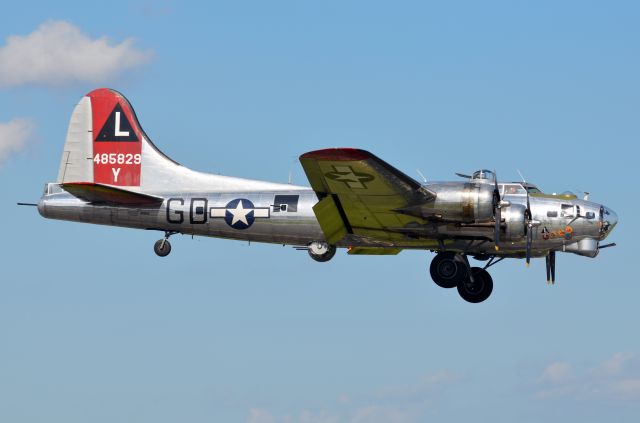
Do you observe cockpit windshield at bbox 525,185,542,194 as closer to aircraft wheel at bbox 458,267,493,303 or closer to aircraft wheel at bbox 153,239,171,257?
aircraft wheel at bbox 458,267,493,303

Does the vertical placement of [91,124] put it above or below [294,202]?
above

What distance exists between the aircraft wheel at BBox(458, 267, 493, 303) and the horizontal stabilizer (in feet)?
24.7

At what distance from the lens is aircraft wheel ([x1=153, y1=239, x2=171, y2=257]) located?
29922 mm

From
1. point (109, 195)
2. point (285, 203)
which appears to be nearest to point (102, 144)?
point (109, 195)

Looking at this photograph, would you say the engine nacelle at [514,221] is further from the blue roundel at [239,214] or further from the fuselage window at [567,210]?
the blue roundel at [239,214]

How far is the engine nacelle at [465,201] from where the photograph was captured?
26953mm

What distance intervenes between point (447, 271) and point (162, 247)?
6787 millimetres

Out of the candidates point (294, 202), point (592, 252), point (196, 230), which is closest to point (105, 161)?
point (196, 230)

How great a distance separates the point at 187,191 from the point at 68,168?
3.37 metres

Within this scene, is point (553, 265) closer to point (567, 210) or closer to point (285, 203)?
point (567, 210)

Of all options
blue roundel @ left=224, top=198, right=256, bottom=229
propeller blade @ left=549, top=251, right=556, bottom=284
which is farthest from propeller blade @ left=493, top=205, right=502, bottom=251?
blue roundel @ left=224, top=198, right=256, bottom=229

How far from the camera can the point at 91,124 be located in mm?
31656

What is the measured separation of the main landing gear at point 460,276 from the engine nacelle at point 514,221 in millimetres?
1649

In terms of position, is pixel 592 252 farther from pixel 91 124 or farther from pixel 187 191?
pixel 91 124
